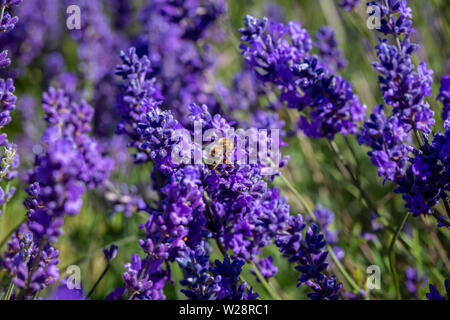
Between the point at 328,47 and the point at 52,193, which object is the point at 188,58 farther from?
the point at 52,193

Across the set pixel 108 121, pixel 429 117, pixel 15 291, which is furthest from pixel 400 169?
pixel 108 121

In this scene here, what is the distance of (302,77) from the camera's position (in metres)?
1.45

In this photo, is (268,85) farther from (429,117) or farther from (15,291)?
(15,291)

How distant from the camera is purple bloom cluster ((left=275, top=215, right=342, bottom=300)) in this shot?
1.24m

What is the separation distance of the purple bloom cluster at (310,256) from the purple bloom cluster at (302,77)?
0.42 metres

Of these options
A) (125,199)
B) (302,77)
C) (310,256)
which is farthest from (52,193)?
(125,199)

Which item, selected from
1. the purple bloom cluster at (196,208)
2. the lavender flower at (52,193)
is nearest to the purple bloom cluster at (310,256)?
the purple bloom cluster at (196,208)

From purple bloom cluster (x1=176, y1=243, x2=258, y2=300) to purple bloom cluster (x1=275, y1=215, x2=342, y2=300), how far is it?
6.2 inches

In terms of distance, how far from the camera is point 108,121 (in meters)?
2.69

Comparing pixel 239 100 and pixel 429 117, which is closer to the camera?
pixel 429 117

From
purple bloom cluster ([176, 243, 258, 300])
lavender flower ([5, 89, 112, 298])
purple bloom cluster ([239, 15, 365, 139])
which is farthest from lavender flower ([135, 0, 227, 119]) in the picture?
purple bloom cluster ([176, 243, 258, 300])

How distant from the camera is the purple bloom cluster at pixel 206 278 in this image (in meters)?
1.12

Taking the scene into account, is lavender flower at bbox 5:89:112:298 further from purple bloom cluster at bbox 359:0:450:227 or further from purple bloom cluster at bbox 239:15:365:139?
purple bloom cluster at bbox 359:0:450:227
